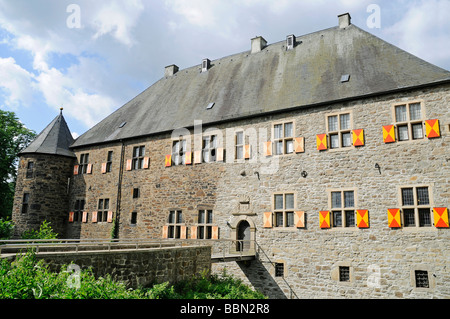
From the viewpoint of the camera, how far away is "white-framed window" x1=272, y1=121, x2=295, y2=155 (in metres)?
14.7

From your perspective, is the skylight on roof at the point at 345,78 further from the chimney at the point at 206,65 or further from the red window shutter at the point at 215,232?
the chimney at the point at 206,65

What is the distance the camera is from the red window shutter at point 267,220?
14.3 metres

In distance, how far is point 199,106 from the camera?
1844 centimetres

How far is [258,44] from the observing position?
64.3 feet

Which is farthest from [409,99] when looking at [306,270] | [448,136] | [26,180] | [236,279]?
[26,180]

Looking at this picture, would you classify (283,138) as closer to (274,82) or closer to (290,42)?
(274,82)

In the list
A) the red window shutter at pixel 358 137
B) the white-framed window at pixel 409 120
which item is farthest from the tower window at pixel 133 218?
the white-framed window at pixel 409 120

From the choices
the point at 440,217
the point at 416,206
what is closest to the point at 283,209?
the point at 416,206

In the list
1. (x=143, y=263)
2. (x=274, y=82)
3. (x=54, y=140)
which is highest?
(x=274, y=82)

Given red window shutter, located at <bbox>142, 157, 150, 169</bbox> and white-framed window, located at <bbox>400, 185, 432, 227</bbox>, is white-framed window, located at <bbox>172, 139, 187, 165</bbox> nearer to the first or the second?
red window shutter, located at <bbox>142, 157, 150, 169</bbox>

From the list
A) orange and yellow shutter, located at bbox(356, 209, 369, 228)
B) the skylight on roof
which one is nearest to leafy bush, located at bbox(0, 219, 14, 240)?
orange and yellow shutter, located at bbox(356, 209, 369, 228)

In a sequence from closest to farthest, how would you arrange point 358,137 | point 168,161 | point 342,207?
point 342,207, point 358,137, point 168,161

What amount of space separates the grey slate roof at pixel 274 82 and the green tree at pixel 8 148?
669 centimetres

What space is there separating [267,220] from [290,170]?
217 centimetres
